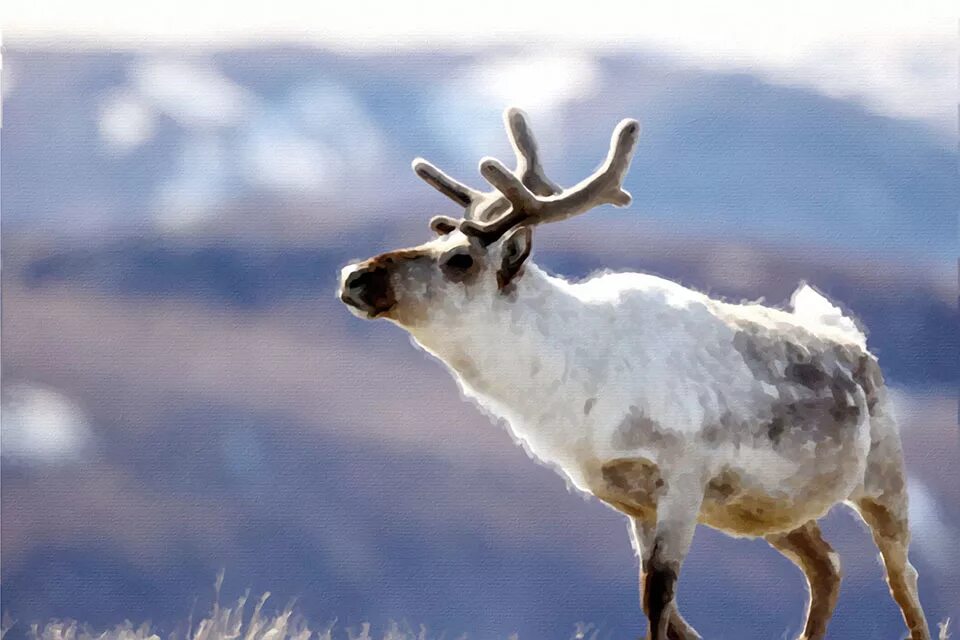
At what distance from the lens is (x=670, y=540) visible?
2.03 m

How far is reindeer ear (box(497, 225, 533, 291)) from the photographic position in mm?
2045

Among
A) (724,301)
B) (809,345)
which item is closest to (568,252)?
(724,301)

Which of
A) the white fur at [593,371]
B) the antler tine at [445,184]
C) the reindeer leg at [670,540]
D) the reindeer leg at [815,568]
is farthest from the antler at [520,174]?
the reindeer leg at [815,568]

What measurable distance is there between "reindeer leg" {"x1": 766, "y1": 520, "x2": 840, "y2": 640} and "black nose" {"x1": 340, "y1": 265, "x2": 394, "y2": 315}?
2.94 feet

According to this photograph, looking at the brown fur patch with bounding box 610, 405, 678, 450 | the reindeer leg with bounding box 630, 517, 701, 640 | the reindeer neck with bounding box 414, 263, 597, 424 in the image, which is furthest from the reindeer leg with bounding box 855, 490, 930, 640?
the reindeer neck with bounding box 414, 263, 597, 424

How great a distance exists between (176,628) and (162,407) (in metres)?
0.43

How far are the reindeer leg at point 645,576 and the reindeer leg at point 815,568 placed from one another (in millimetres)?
259

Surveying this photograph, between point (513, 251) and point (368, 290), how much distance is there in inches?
9.4

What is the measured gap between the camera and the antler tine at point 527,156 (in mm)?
2217

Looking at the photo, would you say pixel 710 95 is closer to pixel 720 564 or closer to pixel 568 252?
pixel 568 252

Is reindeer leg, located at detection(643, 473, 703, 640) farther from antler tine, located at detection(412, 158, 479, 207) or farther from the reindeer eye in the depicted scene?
antler tine, located at detection(412, 158, 479, 207)

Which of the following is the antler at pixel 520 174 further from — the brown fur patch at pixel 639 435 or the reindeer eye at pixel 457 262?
the brown fur patch at pixel 639 435

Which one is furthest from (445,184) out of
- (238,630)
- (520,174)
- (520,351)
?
(238,630)

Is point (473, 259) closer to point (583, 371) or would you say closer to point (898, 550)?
point (583, 371)
